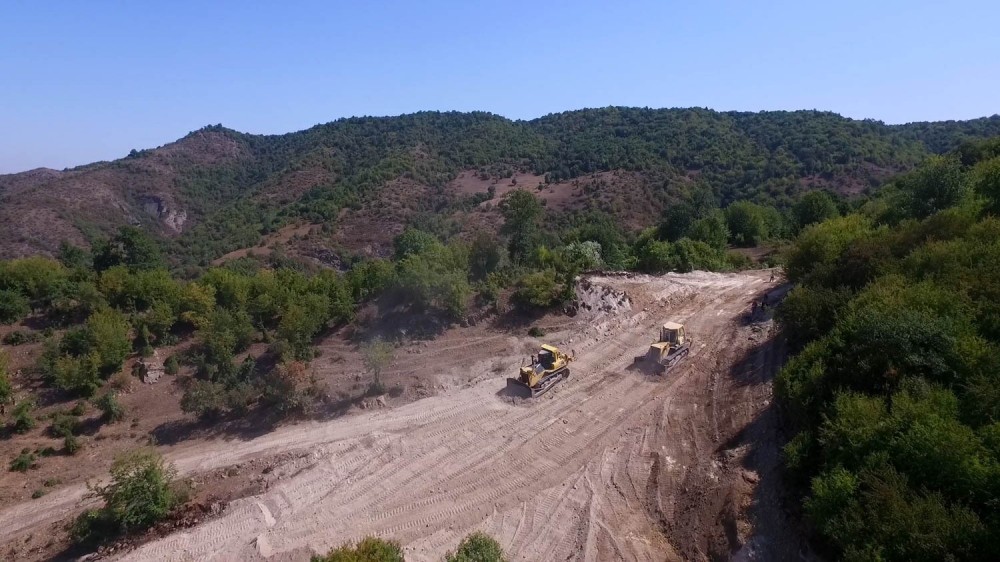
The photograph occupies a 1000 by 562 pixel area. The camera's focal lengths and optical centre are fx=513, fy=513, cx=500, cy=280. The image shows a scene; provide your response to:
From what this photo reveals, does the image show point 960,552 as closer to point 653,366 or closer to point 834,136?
point 653,366

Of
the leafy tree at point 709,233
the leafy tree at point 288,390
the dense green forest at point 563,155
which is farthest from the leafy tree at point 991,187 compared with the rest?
the dense green forest at point 563,155

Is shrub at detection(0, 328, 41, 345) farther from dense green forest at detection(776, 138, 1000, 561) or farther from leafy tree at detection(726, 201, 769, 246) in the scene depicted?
leafy tree at detection(726, 201, 769, 246)

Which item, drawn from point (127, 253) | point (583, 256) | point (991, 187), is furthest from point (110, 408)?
point (991, 187)

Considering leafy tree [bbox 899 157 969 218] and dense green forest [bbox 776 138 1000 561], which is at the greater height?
leafy tree [bbox 899 157 969 218]

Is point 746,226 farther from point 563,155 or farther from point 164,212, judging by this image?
point 164,212

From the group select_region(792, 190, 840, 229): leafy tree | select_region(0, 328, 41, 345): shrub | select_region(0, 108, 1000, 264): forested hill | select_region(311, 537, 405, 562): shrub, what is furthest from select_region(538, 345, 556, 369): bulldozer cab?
select_region(0, 108, 1000, 264): forested hill

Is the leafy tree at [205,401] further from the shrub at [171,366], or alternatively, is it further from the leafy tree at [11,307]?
the leafy tree at [11,307]
